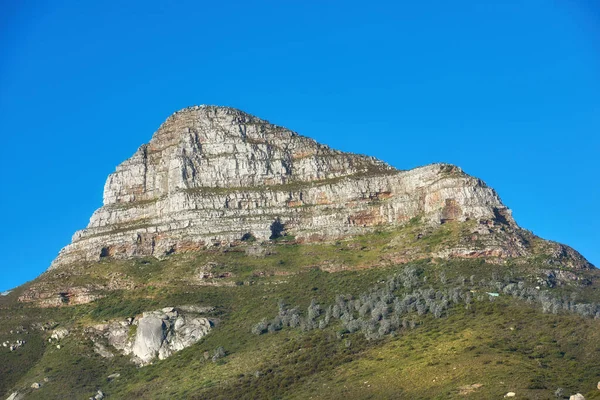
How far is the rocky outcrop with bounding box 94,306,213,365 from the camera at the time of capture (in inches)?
4648

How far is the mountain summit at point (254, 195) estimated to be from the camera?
13925cm

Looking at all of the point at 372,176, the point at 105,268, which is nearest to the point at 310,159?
the point at 372,176

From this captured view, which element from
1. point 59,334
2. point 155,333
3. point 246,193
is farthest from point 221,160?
point 155,333

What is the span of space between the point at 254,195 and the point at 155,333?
41210 mm

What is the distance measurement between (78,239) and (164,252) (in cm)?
1883

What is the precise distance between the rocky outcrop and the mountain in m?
0.24

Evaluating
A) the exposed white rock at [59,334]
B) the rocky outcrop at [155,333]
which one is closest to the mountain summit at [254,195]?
the exposed white rock at [59,334]

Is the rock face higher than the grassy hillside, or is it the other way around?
the rock face

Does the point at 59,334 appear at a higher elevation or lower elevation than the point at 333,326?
higher

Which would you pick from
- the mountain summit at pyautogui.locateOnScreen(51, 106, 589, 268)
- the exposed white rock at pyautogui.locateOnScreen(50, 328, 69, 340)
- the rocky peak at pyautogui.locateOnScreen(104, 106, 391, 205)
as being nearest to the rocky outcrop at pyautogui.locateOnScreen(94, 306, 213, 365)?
the exposed white rock at pyautogui.locateOnScreen(50, 328, 69, 340)

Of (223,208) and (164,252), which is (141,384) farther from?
(223,208)

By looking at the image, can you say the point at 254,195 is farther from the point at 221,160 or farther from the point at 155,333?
the point at 155,333

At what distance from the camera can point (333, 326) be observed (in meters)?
111

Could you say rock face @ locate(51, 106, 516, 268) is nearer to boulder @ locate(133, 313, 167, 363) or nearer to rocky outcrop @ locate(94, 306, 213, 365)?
rocky outcrop @ locate(94, 306, 213, 365)
